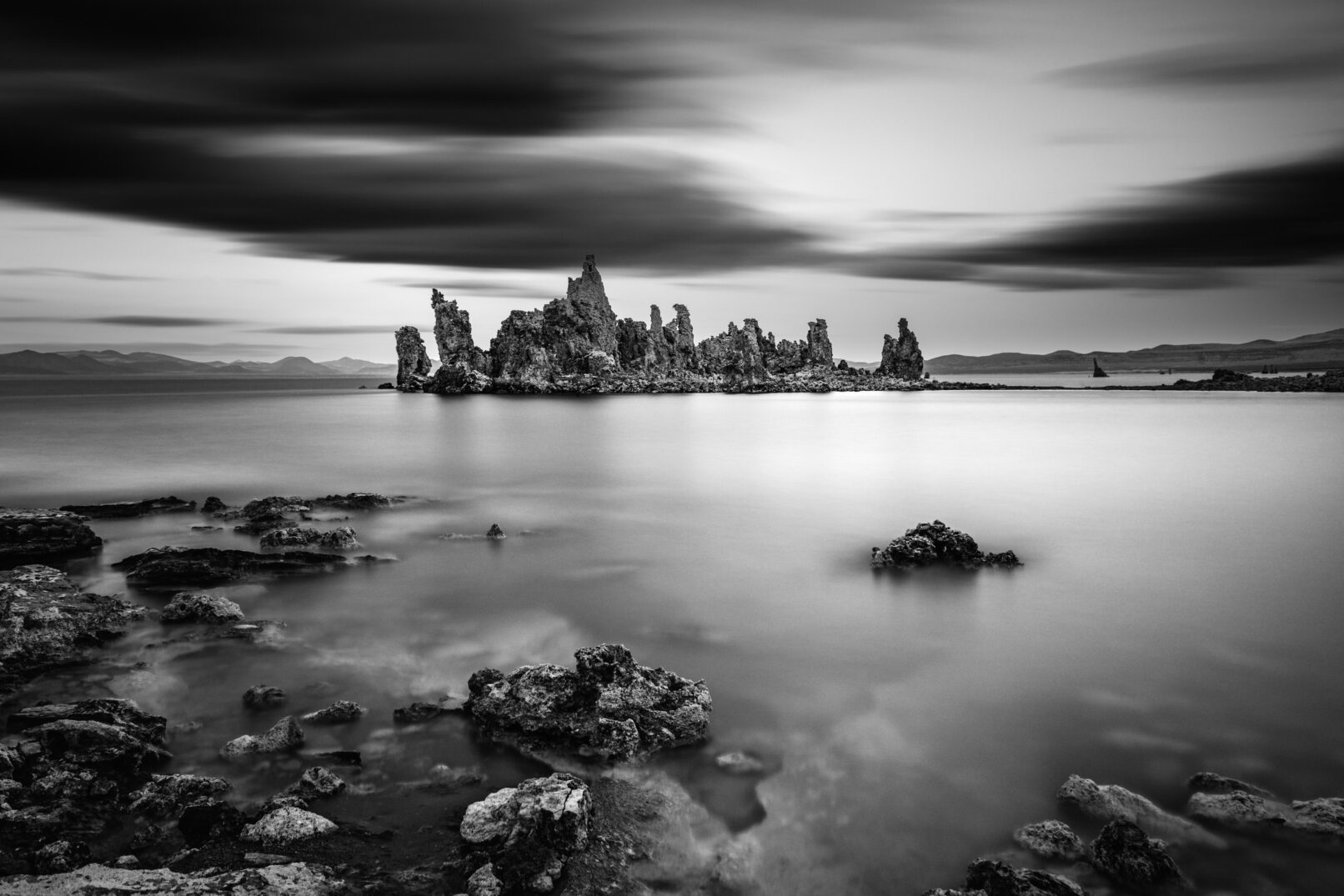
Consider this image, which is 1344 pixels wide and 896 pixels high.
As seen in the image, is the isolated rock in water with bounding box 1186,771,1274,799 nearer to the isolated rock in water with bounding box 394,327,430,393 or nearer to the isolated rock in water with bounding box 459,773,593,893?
the isolated rock in water with bounding box 459,773,593,893

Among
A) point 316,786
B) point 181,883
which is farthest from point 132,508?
point 181,883

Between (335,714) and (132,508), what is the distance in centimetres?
1627

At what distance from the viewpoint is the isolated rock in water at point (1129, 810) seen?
19.7 feet

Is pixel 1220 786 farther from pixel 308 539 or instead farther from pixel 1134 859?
pixel 308 539

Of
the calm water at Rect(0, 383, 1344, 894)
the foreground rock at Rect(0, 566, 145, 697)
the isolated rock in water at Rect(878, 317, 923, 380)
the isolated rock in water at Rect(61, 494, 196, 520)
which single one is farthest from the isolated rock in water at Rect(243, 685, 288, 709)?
the isolated rock in water at Rect(878, 317, 923, 380)

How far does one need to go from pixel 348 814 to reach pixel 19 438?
53599 millimetres

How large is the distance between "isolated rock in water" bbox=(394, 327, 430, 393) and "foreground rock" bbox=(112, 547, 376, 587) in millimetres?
120193

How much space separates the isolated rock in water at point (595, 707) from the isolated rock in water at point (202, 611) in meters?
5.29

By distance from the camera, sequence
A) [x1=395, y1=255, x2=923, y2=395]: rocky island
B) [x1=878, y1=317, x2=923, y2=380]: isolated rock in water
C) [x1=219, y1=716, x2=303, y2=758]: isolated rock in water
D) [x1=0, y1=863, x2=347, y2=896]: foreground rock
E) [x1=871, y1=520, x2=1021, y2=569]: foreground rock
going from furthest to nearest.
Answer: [x1=878, y1=317, x2=923, y2=380]: isolated rock in water, [x1=395, y1=255, x2=923, y2=395]: rocky island, [x1=871, y1=520, x2=1021, y2=569]: foreground rock, [x1=219, y1=716, x2=303, y2=758]: isolated rock in water, [x1=0, y1=863, x2=347, y2=896]: foreground rock

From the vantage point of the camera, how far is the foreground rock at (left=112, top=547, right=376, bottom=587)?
13.3 metres

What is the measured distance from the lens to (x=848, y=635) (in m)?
11.2

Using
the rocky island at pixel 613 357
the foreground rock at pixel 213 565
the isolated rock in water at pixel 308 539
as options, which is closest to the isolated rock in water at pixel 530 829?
the foreground rock at pixel 213 565

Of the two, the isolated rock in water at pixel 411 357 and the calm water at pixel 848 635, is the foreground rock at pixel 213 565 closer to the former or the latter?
the calm water at pixel 848 635

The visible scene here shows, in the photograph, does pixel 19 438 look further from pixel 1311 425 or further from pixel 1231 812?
pixel 1311 425
